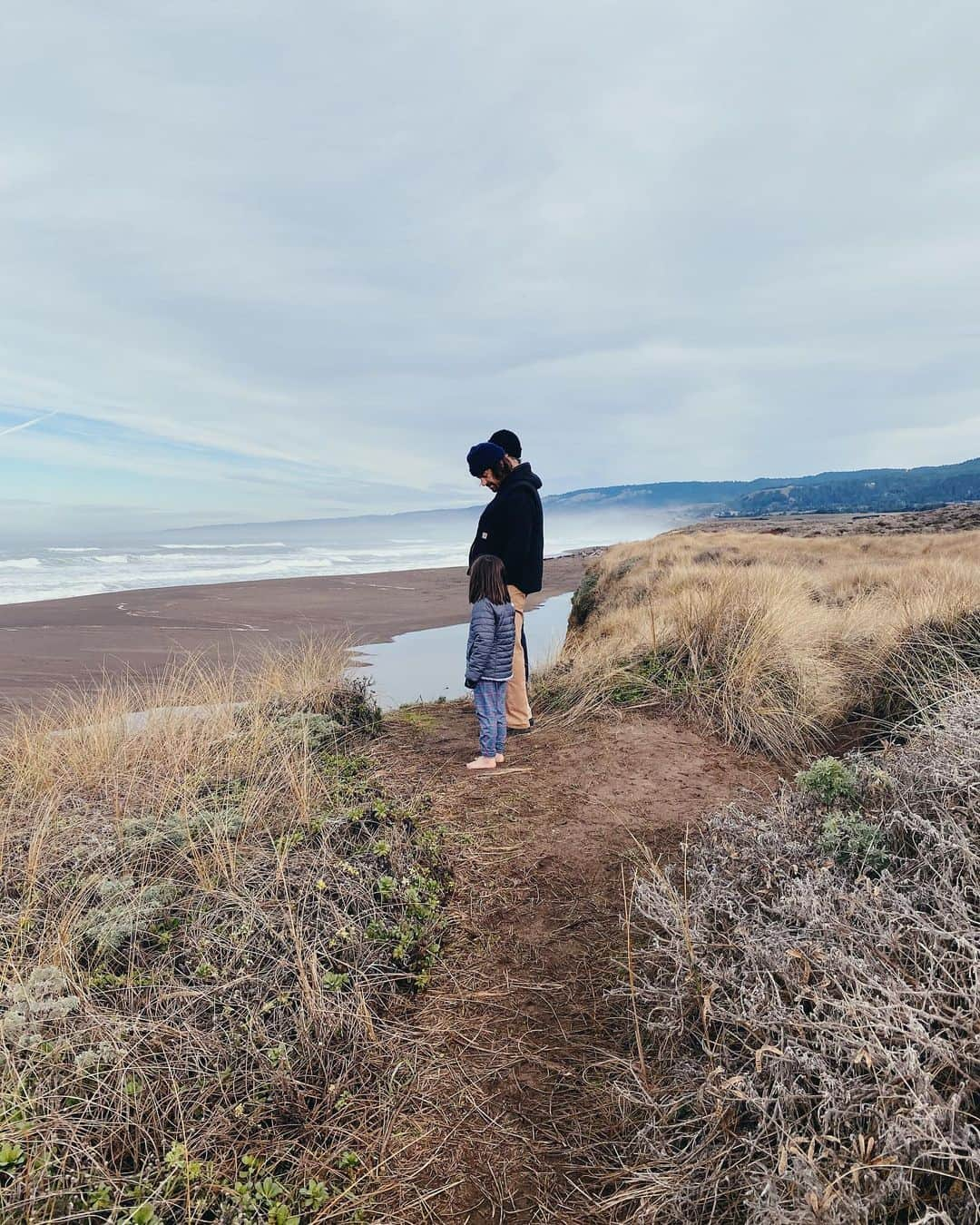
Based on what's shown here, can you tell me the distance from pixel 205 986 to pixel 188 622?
15.7m

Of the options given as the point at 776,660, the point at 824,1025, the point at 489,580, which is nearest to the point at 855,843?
the point at 824,1025

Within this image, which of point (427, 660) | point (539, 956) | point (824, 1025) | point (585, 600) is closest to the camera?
point (824, 1025)

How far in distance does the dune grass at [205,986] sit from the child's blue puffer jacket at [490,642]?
1.04 metres

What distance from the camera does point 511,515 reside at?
5012 mm

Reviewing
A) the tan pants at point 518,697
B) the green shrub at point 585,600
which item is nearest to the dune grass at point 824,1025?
the tan pants at point 518,697

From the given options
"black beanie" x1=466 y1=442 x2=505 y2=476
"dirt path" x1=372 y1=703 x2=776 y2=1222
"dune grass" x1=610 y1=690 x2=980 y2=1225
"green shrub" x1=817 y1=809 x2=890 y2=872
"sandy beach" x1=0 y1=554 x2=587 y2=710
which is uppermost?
"black beanie" x1=466 y1=442 x2=505 y2=476

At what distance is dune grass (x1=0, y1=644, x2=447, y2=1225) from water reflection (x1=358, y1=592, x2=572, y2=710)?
423cm

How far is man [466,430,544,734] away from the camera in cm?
501

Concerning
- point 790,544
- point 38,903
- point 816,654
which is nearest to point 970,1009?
point 38,903

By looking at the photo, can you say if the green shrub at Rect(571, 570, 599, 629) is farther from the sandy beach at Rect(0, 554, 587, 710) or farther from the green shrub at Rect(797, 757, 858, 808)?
the green shrub at Rect(797, 757, 858, 808)

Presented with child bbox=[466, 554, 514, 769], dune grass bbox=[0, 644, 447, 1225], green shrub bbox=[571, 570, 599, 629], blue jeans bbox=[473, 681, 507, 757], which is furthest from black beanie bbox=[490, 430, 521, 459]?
green shrub bbox=[571, 570, 599, 629]

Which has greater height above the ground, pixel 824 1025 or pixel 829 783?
pixel 829 783

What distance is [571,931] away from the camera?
3.16 meters

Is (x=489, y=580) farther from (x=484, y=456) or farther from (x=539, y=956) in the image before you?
(x=539, y=956)
